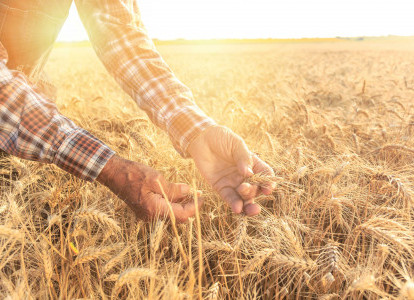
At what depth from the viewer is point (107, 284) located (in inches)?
43.4

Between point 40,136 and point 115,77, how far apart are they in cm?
74

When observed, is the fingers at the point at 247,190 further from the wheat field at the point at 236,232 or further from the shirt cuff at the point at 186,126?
the shirt cuff at the point at 186,126

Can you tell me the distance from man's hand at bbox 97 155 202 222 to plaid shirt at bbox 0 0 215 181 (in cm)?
6

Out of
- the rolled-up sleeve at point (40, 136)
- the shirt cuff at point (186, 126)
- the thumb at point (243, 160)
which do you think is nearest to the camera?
the rolled-up sleeve at point (40, 136)

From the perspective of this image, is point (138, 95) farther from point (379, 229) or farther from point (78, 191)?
point (379, 229)

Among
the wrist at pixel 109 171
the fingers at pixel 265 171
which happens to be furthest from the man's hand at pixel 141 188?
the fingers at pixel 265 171

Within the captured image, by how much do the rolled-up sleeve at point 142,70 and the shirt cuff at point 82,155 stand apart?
0.45 meters

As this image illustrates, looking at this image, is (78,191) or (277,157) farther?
(277,157)

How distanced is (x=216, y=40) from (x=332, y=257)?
71701mm

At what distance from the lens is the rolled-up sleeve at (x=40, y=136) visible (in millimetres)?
1143

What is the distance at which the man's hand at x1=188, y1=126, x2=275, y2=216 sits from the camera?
132 centimetres

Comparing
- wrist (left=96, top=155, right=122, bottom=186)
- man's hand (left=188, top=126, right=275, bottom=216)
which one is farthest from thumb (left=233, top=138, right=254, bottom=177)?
wrist (left=96, top=155, right=122, bottom=186)

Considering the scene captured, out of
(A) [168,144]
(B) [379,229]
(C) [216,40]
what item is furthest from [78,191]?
(C) [216,40]

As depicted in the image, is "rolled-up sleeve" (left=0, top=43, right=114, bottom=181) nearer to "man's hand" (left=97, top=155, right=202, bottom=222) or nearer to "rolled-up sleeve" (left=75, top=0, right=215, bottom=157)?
"man's hand" (left=97, top=155, right=202, bottom=222)
